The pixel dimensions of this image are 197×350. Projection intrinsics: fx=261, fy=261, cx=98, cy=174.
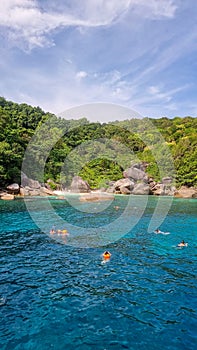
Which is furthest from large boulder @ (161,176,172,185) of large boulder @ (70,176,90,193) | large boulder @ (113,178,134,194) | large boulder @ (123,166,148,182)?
large boulder @ (70,176,90,193)

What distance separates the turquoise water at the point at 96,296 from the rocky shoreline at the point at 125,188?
1159 inches

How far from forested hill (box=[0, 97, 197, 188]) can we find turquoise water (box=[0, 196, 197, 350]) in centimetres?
3262

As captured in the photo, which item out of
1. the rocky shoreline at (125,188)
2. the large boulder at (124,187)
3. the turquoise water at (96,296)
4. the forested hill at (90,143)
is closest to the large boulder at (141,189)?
the rocky shoreline at (125,188)

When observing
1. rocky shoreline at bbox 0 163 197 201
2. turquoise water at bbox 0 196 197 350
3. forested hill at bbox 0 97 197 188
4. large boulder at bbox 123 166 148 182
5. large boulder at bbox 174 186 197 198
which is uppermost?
forested hill at bbox 0 97 197 188

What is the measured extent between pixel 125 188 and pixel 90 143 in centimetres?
2128

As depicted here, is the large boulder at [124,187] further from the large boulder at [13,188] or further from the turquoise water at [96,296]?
the turquoise water at [96,296]

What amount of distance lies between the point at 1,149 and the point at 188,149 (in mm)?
46263

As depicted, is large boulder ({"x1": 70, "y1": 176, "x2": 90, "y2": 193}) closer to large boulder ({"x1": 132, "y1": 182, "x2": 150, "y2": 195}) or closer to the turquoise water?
large boulder ({"x1": 132, "y1": 182, "x2": 150, "y2": 195})

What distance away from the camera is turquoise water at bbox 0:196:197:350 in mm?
6855

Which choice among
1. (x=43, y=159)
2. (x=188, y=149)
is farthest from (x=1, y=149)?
(x=188, y=149)

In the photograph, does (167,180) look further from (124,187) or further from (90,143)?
(90,143)

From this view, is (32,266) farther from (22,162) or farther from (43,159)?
(43,159)

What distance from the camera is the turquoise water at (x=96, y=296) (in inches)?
270

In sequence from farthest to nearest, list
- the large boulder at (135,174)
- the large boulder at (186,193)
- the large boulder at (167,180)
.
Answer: the large boulder at (135,174) → the large boulder at (167,180) → the large boulder at (186,193)
